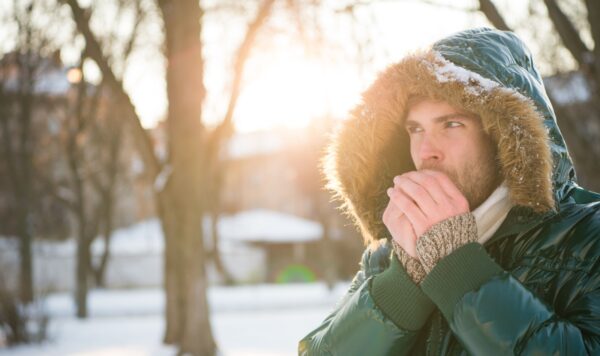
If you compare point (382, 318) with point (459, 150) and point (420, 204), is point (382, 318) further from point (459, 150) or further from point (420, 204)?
point (459, 150)

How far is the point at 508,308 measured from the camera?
155cm

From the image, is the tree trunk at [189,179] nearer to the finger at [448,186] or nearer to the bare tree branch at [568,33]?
the bare tree branch at [568,33]

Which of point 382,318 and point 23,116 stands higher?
point 23,116

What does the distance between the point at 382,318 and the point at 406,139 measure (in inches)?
35.7

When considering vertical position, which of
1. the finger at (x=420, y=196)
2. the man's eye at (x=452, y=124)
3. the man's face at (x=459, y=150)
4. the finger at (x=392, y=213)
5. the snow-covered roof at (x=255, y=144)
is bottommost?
the snow-covered roof at (x=255, y=144)

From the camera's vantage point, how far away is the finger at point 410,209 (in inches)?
69.6

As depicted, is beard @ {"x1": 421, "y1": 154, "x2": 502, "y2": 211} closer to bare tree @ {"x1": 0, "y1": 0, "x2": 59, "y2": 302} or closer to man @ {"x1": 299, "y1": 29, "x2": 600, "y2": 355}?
man @ {"x1": 299, "y1": 29, "x2": 600, "y2": 355}

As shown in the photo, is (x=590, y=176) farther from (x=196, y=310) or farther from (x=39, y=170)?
(x=39, y=170)

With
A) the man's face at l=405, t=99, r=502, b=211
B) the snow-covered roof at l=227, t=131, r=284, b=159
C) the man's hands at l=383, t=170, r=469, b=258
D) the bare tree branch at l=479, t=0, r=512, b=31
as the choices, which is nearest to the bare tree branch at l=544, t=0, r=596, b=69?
the bare tree branch at l=479, t=0, r=512, b=31

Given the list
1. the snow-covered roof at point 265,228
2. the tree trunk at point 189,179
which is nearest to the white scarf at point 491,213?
the tree trunk at point 189,179

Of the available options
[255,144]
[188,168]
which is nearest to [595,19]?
[188,168]

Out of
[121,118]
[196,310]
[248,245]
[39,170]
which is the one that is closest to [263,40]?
[196,310]

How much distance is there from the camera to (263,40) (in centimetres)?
1251

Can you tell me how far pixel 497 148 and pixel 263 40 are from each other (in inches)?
427
